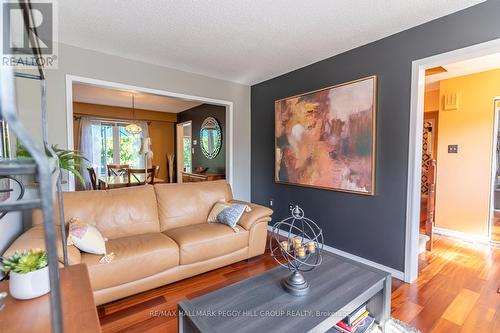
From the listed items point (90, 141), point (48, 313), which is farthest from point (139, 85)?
point (90, 141)

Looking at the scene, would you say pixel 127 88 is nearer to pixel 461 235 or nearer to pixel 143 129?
pixel 143 129

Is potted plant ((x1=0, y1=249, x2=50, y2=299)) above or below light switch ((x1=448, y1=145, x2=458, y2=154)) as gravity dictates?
below

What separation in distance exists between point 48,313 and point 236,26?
8.05 ft

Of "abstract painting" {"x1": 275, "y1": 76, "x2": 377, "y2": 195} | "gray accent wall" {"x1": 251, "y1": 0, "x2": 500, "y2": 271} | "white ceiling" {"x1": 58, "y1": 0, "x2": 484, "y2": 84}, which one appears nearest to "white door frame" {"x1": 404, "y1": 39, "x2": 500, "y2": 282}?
"gray accent wall" {"x1": 251, "y1": 0, "x2": 500, "y2": 271}

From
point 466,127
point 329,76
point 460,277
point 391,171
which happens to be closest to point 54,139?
point 329,76

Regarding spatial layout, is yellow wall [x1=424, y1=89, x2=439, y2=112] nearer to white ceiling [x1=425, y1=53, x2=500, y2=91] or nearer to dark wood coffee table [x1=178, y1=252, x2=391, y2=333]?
white ceiling [x1=425, y1=53, x2=500, y2=91]

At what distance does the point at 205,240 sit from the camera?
2.44 meters

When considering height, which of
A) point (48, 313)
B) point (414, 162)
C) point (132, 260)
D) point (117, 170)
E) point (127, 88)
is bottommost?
point (132, 260)

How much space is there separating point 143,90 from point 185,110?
11.3ft

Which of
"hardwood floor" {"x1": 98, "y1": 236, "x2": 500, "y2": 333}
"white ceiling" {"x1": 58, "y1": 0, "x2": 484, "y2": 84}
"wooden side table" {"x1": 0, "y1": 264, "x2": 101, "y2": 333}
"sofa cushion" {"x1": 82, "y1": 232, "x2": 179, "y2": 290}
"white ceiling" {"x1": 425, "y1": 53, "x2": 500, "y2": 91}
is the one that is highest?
"white ceiling" {"x1": 58, "y1": 0, "x2": 484, "y2": 84}

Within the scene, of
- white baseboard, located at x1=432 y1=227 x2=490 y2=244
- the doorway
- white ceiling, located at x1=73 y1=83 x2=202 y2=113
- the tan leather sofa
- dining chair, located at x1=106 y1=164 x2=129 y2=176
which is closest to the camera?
the tan leather sofa

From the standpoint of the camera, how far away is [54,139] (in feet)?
9.09

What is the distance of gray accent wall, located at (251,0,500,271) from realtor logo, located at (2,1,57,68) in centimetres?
278

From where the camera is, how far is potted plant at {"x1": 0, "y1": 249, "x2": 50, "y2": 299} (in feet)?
3.15
